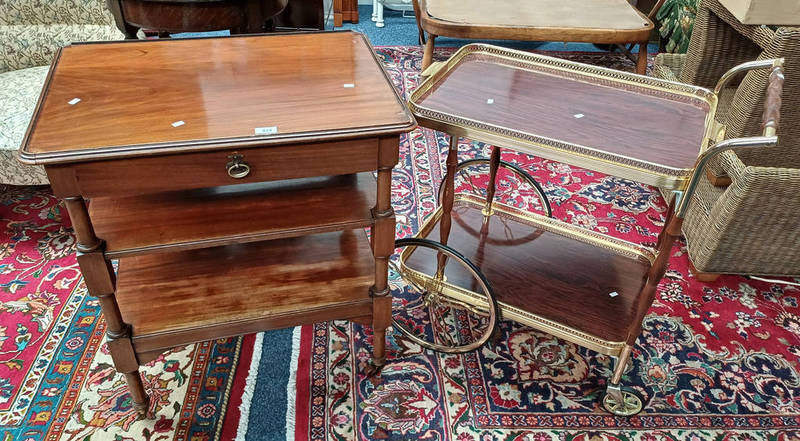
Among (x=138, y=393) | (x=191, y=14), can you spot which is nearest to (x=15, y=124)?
(x=191, y=14)

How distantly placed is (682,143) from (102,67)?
167cm

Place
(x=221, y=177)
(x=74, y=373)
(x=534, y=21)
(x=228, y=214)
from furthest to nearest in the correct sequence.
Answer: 1. (x=534, y=21)
2. (x=74, y=373)
3. (x=228, y=214)
4. (x=221, y=177)

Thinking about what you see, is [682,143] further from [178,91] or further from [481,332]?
[178,91]

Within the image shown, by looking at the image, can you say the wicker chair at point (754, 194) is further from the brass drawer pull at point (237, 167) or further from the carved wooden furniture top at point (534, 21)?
the brass drawer pull at point (237, 167)

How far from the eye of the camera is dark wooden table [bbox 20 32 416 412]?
1410 mm

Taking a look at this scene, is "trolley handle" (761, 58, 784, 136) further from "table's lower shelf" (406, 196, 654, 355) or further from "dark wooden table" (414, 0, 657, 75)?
"dark wooden table" (414, 0, 657, 75)

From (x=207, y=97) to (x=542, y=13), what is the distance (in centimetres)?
260

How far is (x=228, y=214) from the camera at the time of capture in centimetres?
171

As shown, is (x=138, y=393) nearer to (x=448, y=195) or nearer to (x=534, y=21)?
(x=448, y=195)

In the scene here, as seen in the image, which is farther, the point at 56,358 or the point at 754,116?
the point at 754,116

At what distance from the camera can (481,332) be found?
230 cm

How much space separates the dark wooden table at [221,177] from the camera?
1.41 m

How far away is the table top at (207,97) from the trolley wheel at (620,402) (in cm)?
123

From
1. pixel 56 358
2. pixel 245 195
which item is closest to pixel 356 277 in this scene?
pixel 245 195
